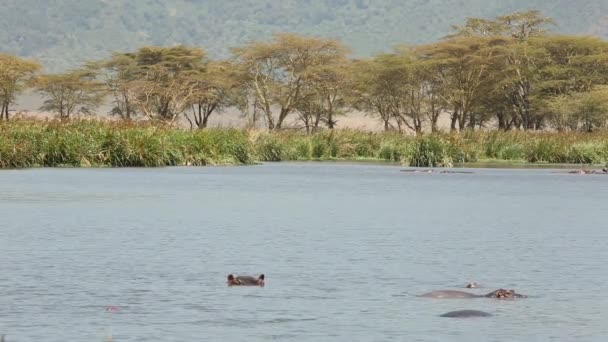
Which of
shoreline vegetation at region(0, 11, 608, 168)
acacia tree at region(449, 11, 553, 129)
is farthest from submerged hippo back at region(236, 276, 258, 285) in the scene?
acacia tree at region(449, 11, 553, 129)

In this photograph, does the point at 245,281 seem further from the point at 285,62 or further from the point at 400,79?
the point at 285,62

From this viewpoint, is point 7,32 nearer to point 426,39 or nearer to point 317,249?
point 426,39

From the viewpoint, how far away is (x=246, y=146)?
177ft

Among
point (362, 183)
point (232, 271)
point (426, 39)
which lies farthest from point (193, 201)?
point (426, 39)

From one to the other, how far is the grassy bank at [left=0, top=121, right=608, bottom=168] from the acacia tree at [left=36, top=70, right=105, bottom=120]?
144 feet

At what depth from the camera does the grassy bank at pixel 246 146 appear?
4466cm

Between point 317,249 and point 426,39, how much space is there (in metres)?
176

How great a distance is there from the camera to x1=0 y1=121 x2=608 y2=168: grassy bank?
44.7 m

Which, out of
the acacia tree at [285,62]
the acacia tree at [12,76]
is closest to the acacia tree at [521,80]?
the acacia tree at [285,62]

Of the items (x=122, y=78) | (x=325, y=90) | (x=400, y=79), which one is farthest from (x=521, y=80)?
(x=122, y=78)

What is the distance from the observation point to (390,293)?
1498cm

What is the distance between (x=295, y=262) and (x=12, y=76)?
281 ft

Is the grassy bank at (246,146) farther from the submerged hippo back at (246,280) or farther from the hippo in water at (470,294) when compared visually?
the hippo in water at (470,294)

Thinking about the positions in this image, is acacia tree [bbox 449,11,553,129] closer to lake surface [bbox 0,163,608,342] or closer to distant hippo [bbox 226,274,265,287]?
lake surface [bbox 0,163,608,342]
